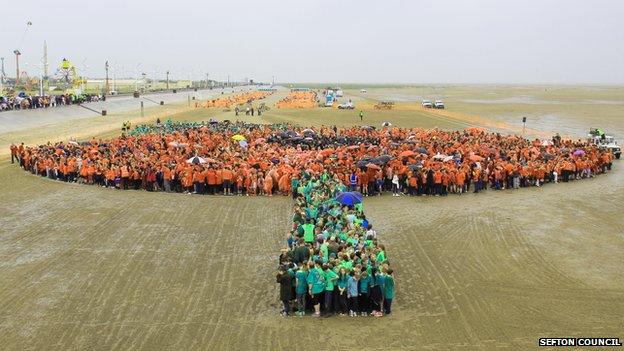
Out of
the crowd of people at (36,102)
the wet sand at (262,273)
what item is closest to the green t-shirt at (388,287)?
the wet sand at (262,273)

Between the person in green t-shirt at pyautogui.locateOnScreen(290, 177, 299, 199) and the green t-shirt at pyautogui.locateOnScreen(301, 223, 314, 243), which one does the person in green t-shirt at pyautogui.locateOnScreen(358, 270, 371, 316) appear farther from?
the person in green t-shirt at pyautogui.locateOnScreen(290, 177, 299, 199)

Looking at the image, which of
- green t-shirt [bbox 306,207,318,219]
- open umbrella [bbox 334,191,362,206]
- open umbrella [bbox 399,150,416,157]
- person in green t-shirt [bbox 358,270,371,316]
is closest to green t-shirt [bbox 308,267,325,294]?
person in green t-shirt [bbox 358,270,371,316]

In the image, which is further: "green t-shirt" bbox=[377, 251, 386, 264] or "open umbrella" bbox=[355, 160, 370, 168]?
"open umbrella" bbox=[355, 160, 370, 168]

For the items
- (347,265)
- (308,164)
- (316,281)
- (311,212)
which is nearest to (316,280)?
(316,281)

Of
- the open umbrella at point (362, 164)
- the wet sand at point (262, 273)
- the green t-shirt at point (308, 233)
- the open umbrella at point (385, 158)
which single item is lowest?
the wet sand at point (262, 273)

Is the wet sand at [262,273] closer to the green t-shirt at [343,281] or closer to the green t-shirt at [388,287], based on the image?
the green t-shirt at [388,287]

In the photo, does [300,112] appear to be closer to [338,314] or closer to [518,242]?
[518,242]

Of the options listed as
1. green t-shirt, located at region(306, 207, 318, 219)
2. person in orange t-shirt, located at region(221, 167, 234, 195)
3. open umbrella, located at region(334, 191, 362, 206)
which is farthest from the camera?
person in orange t-shirt, located at region(221, 167, 234, 195)
